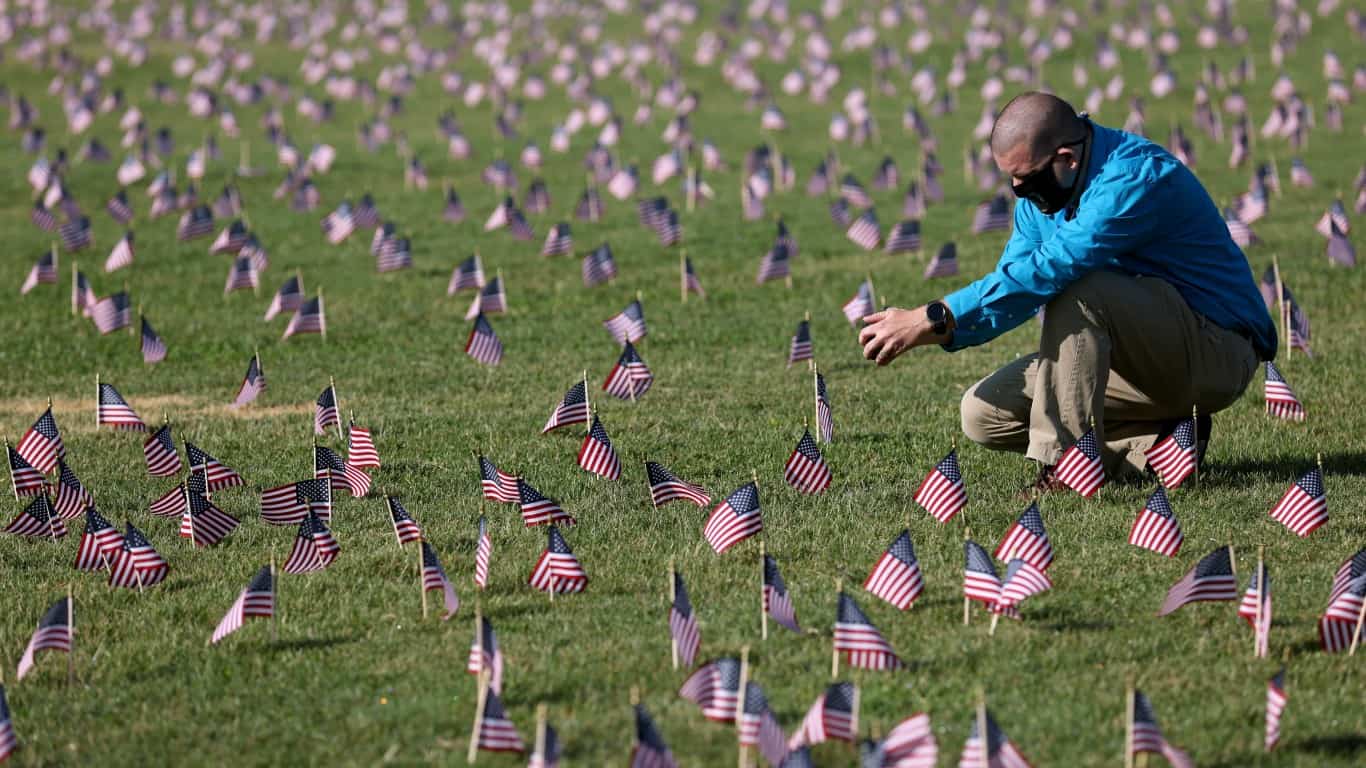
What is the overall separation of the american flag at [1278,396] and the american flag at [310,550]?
465cm

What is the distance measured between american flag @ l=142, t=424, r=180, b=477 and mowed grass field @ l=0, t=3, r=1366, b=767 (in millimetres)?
102

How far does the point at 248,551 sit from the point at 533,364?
4.35m

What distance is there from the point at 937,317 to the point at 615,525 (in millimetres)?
1592

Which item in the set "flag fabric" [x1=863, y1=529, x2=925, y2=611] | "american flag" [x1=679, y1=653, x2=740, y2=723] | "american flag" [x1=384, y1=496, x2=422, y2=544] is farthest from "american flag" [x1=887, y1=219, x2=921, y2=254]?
"american flag" [x1=679, y1=653, x2=740, y2=723]

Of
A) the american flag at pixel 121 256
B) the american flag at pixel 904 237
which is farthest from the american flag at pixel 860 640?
the american flag at pixel 121 256

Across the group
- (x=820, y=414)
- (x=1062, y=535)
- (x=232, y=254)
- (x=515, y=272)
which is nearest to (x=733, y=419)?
(x=820, y=414)

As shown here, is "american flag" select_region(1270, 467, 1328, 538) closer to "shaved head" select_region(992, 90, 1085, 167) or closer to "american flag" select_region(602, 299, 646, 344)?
"shaved head" select_region(992, 90, 1085, 167)

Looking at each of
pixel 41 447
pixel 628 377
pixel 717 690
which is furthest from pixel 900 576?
pixel 41 447

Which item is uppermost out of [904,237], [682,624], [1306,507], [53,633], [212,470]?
[904,237]

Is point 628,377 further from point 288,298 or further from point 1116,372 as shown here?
point 288,298

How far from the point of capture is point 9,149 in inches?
992

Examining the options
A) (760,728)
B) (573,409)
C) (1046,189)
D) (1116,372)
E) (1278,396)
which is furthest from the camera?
(573,409)

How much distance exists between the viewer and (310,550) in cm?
722

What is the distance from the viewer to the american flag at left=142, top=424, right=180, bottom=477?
9062 mm
